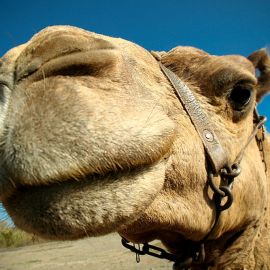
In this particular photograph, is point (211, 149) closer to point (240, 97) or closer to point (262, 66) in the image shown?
point (240, 97)

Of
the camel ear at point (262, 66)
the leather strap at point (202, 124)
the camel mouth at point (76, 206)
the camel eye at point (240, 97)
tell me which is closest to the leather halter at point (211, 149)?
the leather strap at point (202, 124)

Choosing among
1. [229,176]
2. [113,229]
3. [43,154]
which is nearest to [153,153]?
[113,229]

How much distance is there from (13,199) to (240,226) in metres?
2.09

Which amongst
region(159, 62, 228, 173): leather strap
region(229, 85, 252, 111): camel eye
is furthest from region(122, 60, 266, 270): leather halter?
region(229, 85, 252, 111): camel eye

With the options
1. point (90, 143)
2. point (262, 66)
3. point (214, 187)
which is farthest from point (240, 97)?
point (90, 143)

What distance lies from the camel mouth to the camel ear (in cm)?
242

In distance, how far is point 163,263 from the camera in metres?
9.81

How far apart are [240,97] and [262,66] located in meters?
1.02

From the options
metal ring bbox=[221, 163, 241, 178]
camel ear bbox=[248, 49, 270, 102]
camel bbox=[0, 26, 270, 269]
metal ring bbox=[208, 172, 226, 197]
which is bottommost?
metal ring bbox=[208, 172, 226, 197]

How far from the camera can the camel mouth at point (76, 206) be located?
5.33 ft

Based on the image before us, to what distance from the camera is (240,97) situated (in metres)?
2.86

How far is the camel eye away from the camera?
2.85 meters

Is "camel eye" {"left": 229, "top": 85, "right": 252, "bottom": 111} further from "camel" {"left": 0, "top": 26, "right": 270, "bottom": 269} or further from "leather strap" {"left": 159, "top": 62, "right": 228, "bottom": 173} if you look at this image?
"camel" {"left": 0, "top": 26, "right": 270, "bottom": 269}

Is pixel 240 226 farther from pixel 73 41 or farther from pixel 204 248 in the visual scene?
pixel 73 41
